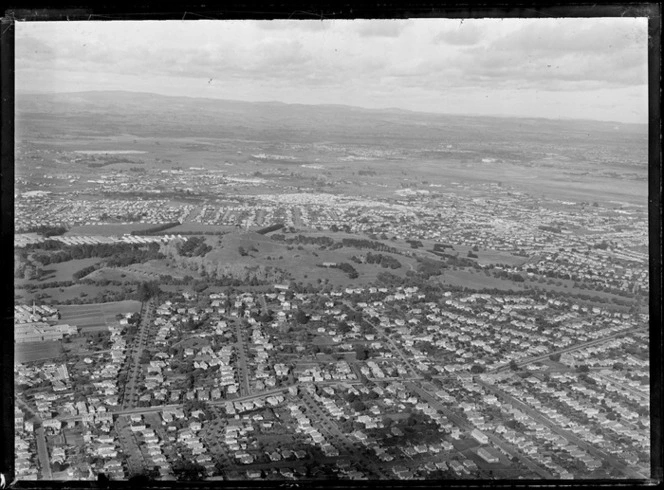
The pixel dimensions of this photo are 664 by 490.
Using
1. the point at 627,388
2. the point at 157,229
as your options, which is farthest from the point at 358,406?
the point at 157,229

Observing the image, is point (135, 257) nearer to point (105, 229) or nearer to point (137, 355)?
point (105, 229)

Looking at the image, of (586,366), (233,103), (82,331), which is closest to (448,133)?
(233,103)

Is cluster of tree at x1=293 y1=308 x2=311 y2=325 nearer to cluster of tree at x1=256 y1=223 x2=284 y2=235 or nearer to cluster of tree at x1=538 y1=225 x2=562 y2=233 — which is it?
cluster of tree at x1=256 y1=223 x2=284 y2=235

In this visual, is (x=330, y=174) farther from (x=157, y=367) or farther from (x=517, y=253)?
(x=157, y=367)

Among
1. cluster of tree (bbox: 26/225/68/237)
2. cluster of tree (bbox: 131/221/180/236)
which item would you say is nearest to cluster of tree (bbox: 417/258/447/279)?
cluster of tree (bbox: 131/221/180/236)

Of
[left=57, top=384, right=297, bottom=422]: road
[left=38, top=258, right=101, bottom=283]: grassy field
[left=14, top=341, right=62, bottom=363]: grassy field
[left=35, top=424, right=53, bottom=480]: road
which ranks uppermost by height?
[left=38, top=258, right=101, bottom=283]: grassy field

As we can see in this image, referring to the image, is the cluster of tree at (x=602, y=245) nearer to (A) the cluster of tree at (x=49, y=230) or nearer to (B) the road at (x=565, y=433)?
(B) the road at (x=565, y=433)
